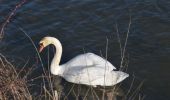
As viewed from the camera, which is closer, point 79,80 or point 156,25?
point 79,80

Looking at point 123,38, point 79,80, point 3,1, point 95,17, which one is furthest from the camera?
point 3,1

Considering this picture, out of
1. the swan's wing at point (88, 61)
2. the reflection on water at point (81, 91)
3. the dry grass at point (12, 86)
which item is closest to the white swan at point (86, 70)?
the swan's wing at point (88, 61)

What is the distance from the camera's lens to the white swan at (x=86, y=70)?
994 centimetres

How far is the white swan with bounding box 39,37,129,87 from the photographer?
9938 millimetres

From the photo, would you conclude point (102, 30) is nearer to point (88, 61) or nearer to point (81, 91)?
point (88, 61)

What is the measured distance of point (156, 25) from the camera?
476 inches

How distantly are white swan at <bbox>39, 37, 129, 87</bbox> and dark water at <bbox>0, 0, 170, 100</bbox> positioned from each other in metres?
0.66

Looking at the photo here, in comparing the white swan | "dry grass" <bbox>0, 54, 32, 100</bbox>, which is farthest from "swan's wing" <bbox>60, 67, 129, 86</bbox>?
"dry grass" <bbox>0, 54, 32, 100</bbox>

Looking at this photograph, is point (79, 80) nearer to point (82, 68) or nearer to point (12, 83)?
point (82, 68)

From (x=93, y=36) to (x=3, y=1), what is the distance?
347 cm

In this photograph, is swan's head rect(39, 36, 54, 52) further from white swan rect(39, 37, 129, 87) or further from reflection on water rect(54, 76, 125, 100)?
reflection on water rect(54, 76, 125, 100)

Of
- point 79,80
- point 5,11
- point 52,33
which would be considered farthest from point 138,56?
point 5,11

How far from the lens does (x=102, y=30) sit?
12141mm

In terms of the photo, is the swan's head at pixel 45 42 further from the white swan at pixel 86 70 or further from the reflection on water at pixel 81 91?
the reflection on water at pixel 81 91
